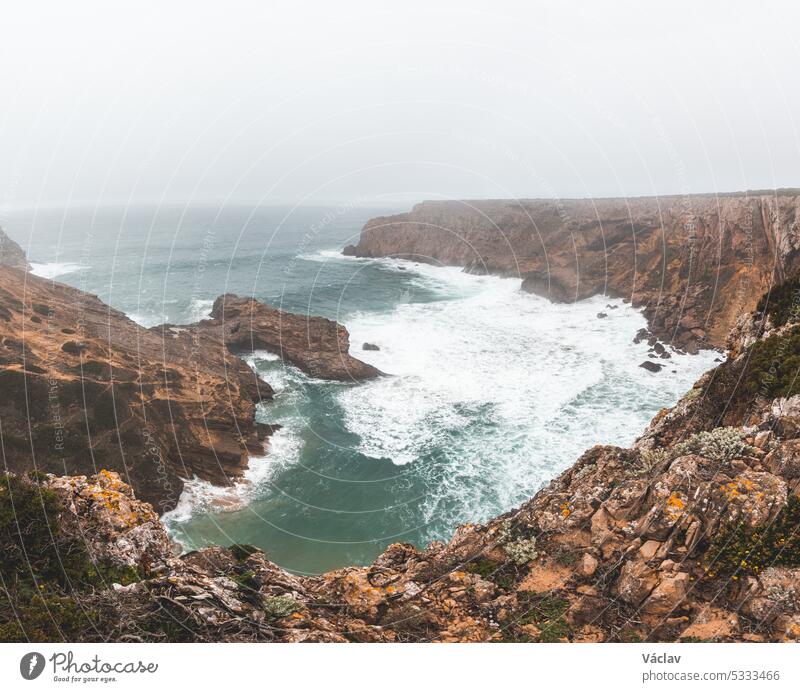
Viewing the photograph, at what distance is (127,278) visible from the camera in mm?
66625

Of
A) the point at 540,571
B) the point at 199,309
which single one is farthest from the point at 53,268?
the point at 540,571

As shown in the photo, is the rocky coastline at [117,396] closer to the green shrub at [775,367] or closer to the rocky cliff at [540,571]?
the rocky cliff at [540,571]

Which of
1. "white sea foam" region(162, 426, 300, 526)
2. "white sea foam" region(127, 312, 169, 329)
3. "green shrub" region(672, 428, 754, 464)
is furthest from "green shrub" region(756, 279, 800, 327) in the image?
"white sea foam" region(127, 312, 169, 329)

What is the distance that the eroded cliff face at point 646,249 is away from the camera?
39.8 metres

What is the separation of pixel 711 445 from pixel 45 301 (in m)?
33.7

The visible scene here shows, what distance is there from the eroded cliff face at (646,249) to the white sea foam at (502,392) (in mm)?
4507

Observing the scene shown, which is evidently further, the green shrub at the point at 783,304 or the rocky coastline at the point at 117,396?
the rocky coastline at the point at 117,396

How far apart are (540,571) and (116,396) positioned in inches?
825

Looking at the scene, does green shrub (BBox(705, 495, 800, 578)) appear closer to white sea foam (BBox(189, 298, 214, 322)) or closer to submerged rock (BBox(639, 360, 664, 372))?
submerged rock (BBox(639, 360, 664, 372))

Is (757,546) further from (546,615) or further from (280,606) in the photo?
(280,606)

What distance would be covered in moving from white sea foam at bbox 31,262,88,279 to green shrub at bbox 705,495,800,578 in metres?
82.7

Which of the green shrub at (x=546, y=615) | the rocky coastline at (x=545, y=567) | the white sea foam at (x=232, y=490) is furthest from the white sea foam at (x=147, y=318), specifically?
the green shrub at (x=546, y=615)

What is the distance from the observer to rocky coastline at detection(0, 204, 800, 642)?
19.3ft
